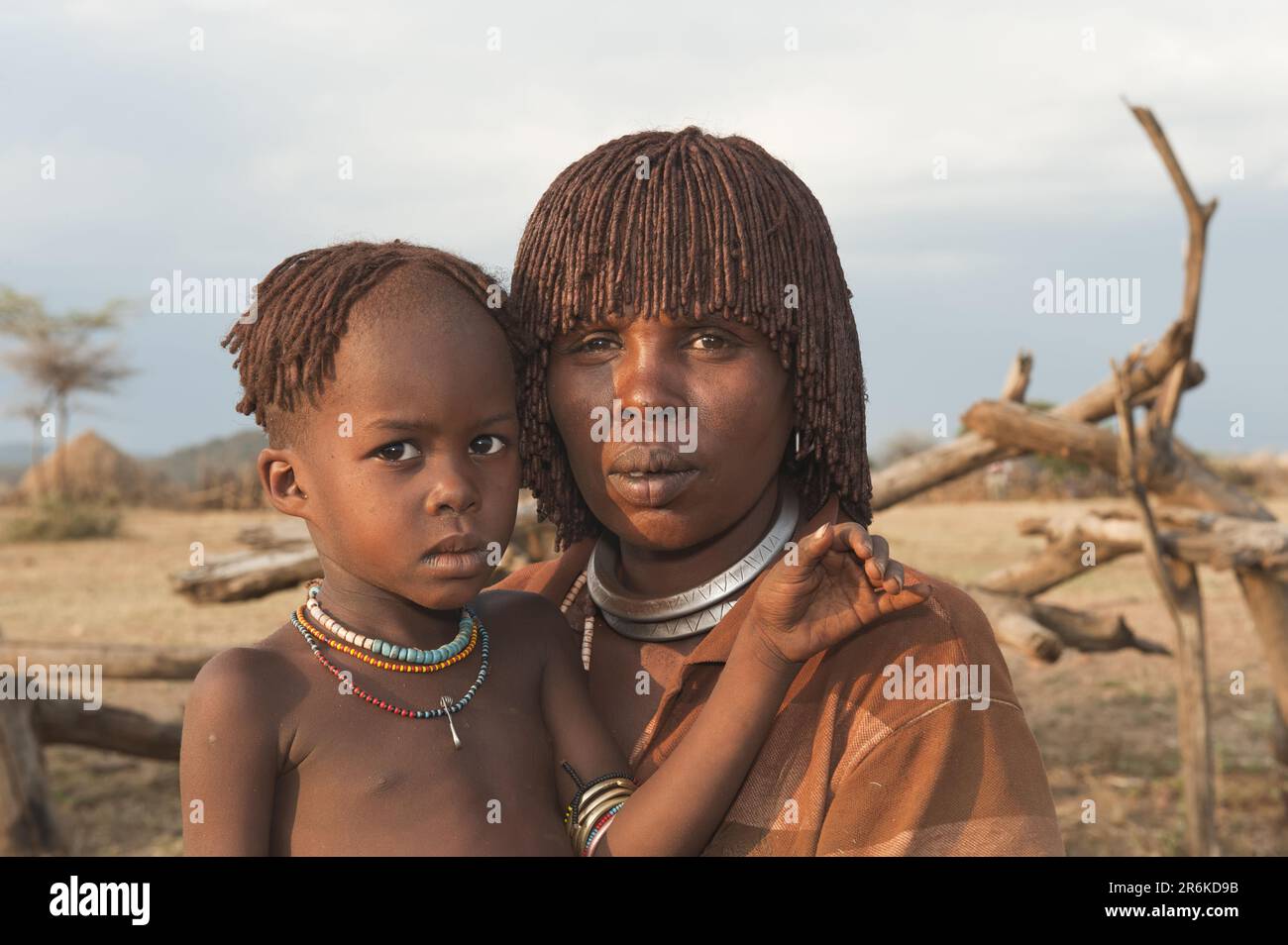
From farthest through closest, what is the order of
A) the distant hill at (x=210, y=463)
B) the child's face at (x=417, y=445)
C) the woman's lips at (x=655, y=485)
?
the distant hill at (x=210, y=463)
the woman's lips at (x=655, y=485)
the child's face at (x=417, y=445)

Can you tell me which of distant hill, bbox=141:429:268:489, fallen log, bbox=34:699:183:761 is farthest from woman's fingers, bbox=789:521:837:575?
distant hill, bbox=141:429:268:489

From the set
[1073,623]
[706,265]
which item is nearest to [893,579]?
[706,265]

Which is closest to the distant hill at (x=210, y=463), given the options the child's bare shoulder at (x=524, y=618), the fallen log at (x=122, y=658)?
the fallen log at (x=122, y=658)

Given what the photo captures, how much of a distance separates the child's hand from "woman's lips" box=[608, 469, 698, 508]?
251 millimetres

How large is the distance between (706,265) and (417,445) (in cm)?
59

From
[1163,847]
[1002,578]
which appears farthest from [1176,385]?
[1163,847]

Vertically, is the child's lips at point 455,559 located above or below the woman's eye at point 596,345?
below

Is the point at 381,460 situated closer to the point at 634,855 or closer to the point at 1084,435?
the point at 634,855

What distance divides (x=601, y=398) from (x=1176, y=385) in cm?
592

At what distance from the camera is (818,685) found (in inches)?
85.4

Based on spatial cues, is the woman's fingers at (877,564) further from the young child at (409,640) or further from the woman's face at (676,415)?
the woman's face at (676,415)

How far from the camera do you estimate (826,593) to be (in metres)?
2.04

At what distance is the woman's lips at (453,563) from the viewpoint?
210 cm

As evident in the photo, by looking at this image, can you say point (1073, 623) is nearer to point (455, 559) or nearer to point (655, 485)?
point (655, 485)
